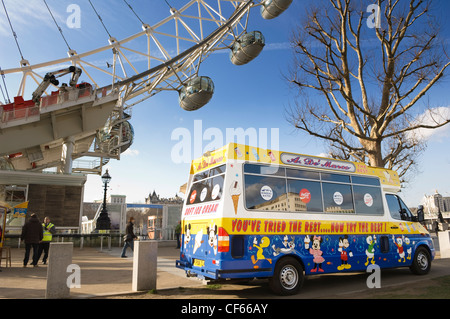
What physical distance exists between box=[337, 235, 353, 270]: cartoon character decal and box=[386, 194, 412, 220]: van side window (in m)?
2.14

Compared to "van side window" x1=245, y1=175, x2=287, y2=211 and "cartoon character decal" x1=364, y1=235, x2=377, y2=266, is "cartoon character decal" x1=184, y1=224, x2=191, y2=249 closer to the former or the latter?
"van side window" x1=245, y1=175, x2=287, y2=211

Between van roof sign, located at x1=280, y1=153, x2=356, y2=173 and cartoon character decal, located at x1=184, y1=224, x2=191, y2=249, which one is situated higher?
van roof sign, located at x1=280, y1=153, x2=356, y2=173

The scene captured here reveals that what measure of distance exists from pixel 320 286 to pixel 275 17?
70.4 ft

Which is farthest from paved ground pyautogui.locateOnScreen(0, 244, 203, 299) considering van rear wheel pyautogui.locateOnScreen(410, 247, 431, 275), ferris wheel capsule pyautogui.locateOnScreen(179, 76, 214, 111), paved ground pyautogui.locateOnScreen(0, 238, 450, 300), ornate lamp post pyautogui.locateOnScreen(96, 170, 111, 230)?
ferris wheel capsule pyautogui.locateOnScreen(179, 76, 214, 111)

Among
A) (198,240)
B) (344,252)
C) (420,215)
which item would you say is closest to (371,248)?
(344,252)

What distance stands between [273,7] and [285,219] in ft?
68.0

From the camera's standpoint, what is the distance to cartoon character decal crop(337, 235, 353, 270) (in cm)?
814

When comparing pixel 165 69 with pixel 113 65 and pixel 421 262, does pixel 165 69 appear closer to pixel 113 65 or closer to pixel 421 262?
pixel 113 65

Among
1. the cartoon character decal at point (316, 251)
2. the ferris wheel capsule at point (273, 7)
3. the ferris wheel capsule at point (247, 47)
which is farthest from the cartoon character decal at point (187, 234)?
the ferris wheel capsule at point (273, 7)

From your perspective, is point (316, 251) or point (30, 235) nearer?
point (316, 251)

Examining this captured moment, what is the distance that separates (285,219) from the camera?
7.46 meters

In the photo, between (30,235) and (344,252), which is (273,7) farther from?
(30,235)

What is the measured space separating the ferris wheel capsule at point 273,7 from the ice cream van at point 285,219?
17552mm

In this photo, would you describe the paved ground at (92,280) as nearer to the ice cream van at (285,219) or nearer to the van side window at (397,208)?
Result: the ice cream van at (285,219)
